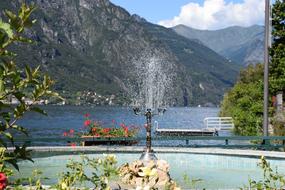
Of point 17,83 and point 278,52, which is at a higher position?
point 278,52

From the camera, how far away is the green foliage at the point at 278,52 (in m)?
30.2

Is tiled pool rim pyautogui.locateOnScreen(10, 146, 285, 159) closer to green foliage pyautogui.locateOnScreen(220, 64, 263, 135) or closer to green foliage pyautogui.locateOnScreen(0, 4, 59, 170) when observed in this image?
green foliage pyautogui.locateOnScreen(220, 64, 263, 135)

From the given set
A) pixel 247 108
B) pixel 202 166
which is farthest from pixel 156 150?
pixel 247 108

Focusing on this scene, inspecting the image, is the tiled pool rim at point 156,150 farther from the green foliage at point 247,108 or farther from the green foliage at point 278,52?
the green foliage at point 278,52

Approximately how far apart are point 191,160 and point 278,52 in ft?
58.9

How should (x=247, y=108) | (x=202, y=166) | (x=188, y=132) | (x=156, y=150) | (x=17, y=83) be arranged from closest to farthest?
(x=17, y=83), (x=202, y=166), (x=156, y=150), (x=247, y=108), (x=188, y=132)

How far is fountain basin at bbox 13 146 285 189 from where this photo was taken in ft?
41.9

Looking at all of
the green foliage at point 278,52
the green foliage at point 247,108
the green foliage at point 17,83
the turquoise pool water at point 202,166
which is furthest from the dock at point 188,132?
Result: the green foliage at point 17,83

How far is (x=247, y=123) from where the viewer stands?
102ft

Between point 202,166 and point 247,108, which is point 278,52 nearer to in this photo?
point 247,108

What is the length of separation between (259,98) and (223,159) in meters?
21.1

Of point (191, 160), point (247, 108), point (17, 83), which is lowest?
point (191, 160)

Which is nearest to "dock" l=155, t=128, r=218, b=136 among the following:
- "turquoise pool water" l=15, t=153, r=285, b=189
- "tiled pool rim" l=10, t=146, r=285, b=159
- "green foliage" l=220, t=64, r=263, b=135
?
"green foliage" l=220, t=64, r=263, b=135

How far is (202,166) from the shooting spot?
14508mm
